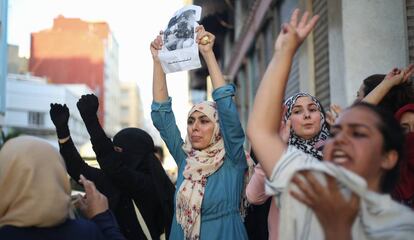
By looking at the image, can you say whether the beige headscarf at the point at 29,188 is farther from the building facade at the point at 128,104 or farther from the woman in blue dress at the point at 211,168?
the building facade at the point at 128,104

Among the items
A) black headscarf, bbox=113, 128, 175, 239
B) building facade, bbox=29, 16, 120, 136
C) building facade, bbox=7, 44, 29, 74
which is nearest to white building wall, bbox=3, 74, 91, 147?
building facade, bbox=7, 44, 29, 74

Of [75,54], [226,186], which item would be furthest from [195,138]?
[75,54]

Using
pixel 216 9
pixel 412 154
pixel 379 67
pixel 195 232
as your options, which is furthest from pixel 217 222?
pixel 216 9

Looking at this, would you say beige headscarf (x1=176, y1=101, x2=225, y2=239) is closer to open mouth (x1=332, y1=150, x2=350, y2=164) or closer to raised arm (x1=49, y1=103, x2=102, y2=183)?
raised arm (x1=49, y1=103, x2=102, y2=183)

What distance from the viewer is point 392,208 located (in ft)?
5.61

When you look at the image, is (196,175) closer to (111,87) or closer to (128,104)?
(111,87)

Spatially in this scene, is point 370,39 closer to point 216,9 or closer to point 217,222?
point 217,222

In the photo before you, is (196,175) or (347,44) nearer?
(196,175)

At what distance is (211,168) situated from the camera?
10.1 feet

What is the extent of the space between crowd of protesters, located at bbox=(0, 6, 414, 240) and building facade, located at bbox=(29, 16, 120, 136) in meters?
51.7

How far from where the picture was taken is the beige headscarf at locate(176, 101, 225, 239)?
2.98 m

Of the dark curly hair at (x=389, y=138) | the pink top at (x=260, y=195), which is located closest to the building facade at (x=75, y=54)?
the pink top at (x=260, y=195)

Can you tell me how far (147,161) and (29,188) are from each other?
177 cm

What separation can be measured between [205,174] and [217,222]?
0.89ft
